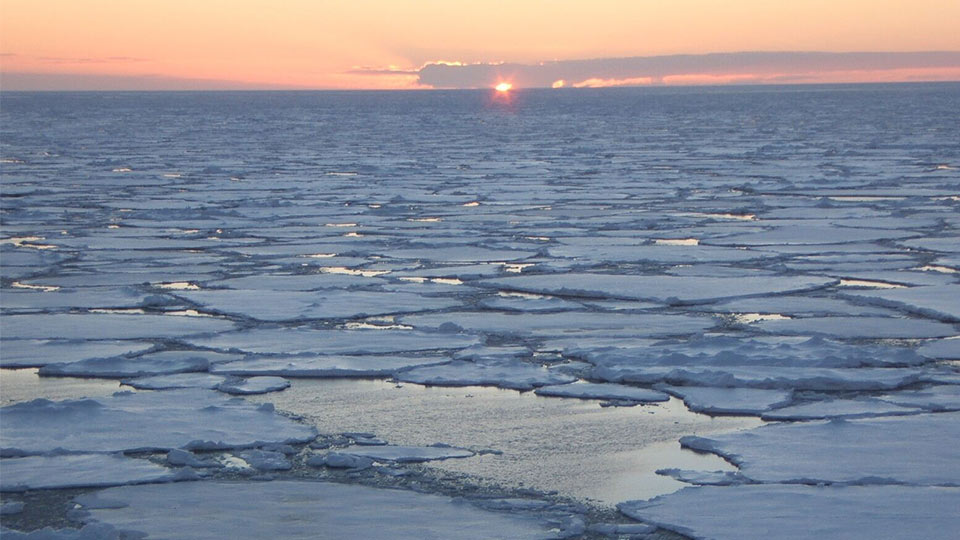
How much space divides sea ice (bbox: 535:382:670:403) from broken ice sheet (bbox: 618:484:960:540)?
2.66 feet

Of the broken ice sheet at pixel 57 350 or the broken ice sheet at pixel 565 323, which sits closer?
the broken ice sheet at pixel 57 350

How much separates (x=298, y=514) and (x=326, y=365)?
4.43ft

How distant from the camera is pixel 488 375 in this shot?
12.1ft

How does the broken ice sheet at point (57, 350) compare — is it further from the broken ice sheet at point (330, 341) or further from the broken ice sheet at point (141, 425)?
the broken ice sheet at point (141, 425)

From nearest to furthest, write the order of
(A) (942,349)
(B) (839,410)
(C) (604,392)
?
1. (B) (839,410)
2. (C) (604,392)
3. (A) (942,349)

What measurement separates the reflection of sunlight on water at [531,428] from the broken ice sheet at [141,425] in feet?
0.47

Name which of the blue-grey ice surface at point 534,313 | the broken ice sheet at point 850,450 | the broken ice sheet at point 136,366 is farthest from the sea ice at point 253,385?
the broken ice sheet at point 850,450

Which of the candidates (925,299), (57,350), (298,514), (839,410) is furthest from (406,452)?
(925,299)

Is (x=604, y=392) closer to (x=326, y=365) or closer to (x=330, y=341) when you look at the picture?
(x=326, y=365)

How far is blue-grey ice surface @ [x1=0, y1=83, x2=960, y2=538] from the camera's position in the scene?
9.33 feet

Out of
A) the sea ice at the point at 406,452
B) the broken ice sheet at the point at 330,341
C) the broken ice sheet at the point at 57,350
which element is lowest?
the broken ice sheet at the point at 330,341

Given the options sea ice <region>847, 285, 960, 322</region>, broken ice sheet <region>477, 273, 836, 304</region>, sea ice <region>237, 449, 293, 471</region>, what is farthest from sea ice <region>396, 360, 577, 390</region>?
sea ice <region>847, 285, 960, 322</region>

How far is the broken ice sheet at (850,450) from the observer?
273 centimetres

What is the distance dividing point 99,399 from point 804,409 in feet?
6.08
